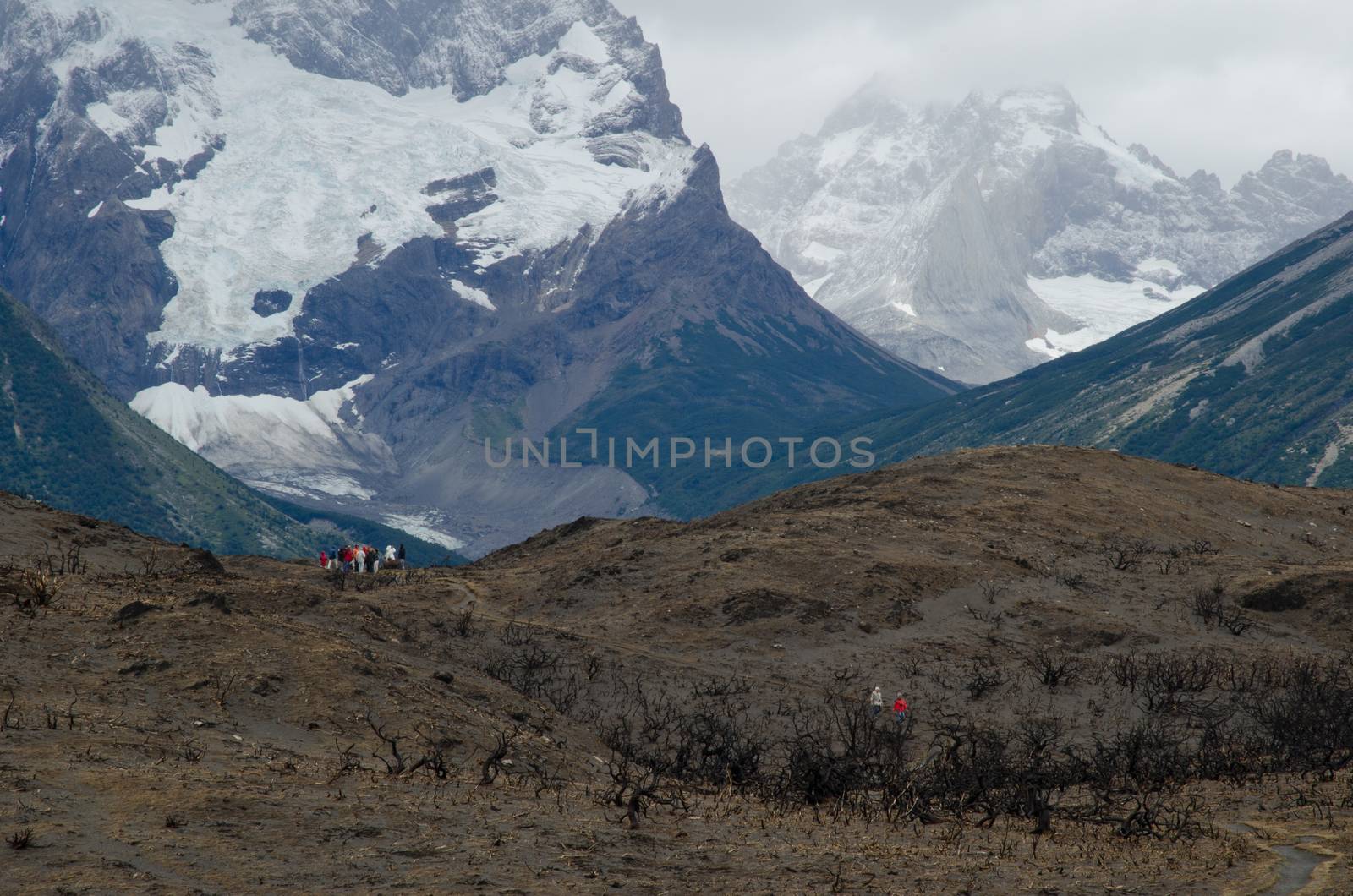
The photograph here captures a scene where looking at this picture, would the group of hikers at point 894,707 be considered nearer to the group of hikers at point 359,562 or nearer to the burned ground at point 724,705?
the burned ground at point 724,705

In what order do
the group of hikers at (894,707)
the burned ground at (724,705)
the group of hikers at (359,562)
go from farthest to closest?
1. the group of hikers at (359,562)
2. the group of hikers at (894,707)
3. the burned ground at (724,705)

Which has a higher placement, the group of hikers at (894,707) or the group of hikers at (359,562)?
the group of hikers at (359,562)

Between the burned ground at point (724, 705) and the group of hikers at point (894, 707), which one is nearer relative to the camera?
the burned ground at point (724, 705)

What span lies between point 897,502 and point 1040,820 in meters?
44.6

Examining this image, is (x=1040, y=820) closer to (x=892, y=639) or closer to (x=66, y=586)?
(x=892, y=639)

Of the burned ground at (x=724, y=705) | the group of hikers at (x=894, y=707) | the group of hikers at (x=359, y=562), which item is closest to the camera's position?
the burned ground at (x=724, y=705)

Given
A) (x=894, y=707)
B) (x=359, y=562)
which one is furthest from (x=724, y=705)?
(x=359, y=562)

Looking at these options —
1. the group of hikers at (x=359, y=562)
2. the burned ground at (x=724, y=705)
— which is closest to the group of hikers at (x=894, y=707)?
the burned ground at (x=724, y=705)

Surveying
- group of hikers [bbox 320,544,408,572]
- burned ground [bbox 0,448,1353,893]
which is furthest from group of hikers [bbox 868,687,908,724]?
group of hikers [bbox 320,544,408,572]

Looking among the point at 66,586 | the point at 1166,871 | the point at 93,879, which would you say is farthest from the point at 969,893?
the point at 66,586

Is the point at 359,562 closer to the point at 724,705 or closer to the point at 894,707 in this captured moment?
the point at 724,705

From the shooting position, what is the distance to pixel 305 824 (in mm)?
24953

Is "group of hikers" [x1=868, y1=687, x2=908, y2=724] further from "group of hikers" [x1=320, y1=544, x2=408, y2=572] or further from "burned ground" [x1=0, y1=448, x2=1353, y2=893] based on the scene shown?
"group of hikers" [x1=320, y1=544, x2=408, y2=572]

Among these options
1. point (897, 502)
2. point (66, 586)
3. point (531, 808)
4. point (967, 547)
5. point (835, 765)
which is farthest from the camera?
point (897, 502)
